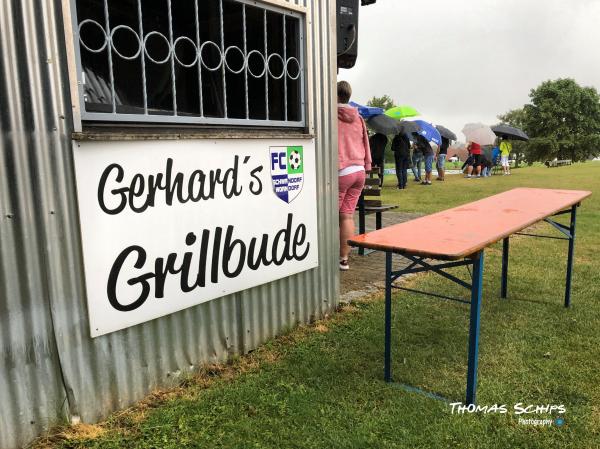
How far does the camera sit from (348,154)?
5.41 m

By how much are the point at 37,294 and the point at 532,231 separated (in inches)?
306

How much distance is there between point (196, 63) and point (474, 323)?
2.43m

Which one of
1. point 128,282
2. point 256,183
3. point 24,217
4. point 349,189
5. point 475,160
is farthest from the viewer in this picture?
point 475,160

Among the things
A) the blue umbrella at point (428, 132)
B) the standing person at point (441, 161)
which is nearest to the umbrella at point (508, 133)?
the standing person at point (441, 161)

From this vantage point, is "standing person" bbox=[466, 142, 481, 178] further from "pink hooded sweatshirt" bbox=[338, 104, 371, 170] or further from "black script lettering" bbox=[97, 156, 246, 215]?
"black script lettering" bbox=[97, 156, 246, 215]

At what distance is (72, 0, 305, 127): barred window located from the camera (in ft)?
9.65

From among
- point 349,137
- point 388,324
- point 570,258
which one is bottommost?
point 388,324

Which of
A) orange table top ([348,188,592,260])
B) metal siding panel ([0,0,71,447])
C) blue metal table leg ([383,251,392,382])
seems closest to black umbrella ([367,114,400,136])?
orange table top ([348,188,592,260])

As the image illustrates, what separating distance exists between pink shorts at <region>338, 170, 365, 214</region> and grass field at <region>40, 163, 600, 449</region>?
3.86ft

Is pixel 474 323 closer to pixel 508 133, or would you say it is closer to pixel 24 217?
pixel 24 217

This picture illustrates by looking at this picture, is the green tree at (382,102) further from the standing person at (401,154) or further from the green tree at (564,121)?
the standing person at (401,154)

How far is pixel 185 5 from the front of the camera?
361 centimetres

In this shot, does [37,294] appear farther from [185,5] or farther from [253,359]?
[185,5]

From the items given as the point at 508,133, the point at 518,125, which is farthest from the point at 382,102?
the point at 508,133
